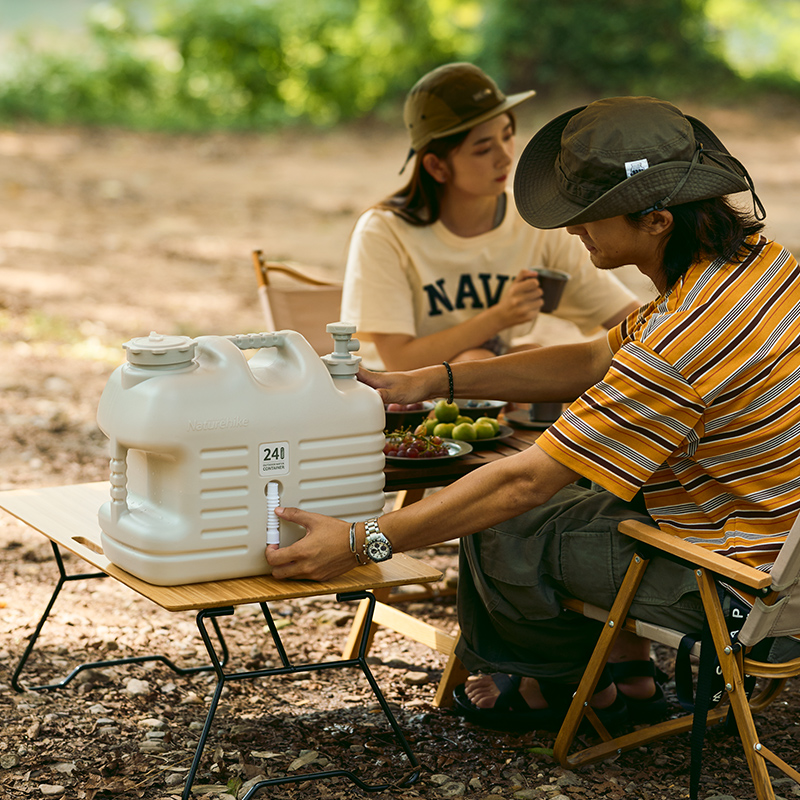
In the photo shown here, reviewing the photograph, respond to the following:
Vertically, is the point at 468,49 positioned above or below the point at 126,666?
above

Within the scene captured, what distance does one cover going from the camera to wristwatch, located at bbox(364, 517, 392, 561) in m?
2.31

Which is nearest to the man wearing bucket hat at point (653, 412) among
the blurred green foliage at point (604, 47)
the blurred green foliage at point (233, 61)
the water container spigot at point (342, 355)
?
the water container spigot at point (342, 355)

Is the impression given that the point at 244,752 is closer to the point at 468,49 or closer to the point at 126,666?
the point at 126,666

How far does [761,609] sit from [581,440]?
507 millimetres

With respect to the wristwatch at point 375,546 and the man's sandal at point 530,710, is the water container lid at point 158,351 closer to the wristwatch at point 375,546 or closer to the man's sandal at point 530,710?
the wristwatch at point 375,546

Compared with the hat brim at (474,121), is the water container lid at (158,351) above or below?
below

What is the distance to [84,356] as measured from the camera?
7.07 m

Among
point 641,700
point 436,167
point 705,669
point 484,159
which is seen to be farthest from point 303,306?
point 705,669

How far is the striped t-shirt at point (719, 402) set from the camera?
2217 millimetres

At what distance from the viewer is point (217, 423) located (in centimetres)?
214

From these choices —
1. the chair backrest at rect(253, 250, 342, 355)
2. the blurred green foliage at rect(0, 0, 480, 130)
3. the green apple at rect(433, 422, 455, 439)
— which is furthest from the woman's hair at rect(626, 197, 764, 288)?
the blurred green foliage at rect(0, 0, 480, 130)

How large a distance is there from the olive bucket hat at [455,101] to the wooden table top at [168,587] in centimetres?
174

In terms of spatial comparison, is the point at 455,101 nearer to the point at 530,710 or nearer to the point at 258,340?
the point at 258,340

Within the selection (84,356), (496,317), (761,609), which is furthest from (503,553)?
(84,356)
